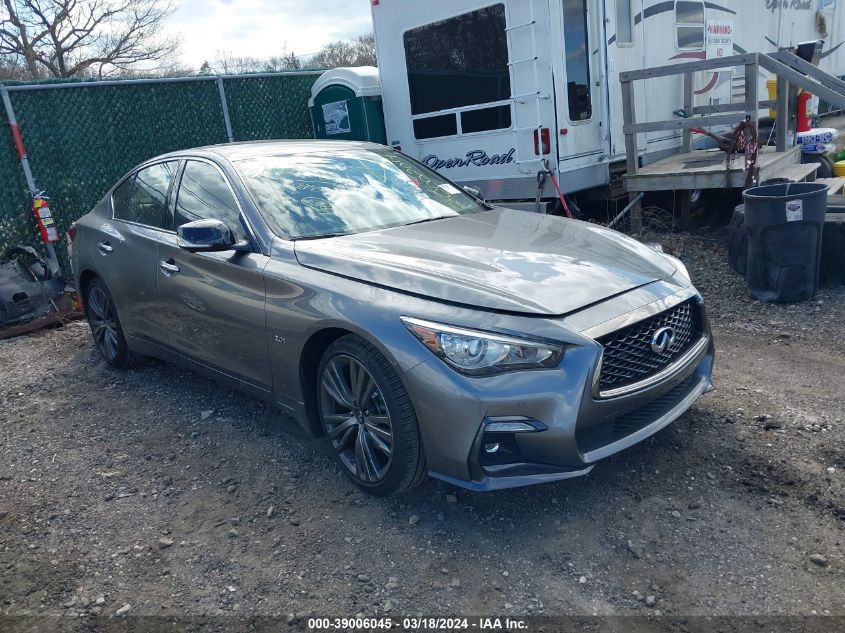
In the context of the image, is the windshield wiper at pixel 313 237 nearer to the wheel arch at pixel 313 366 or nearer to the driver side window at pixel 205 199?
the driver side window at pixel 205 199

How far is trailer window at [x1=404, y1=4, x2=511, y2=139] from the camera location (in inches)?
311

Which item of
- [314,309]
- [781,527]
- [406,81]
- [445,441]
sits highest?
[406,81]

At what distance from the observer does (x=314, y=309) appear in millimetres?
3342

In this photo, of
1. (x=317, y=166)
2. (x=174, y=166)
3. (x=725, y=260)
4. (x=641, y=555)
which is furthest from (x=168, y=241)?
(x=725, y=260)

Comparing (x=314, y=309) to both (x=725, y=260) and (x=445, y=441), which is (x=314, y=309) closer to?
(x=445, y=441)

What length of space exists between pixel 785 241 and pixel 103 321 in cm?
530

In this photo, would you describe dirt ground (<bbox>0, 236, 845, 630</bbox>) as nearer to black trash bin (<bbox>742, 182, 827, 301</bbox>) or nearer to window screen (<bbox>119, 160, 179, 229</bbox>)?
black trash bin (<bbox>742, 182, 827, 301</bbox>)

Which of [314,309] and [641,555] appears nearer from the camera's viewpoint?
[641,555]

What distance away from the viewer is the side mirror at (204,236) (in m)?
3.68

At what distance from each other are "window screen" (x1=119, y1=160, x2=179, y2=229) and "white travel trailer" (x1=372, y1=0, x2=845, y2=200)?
169 inches

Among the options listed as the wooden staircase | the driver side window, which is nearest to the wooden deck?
the wooden staircase

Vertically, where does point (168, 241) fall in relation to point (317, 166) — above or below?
below

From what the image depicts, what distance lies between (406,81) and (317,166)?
17.1ft

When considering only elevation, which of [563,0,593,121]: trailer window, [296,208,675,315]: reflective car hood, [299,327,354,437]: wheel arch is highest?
[563,0,593,121]: trailer window
